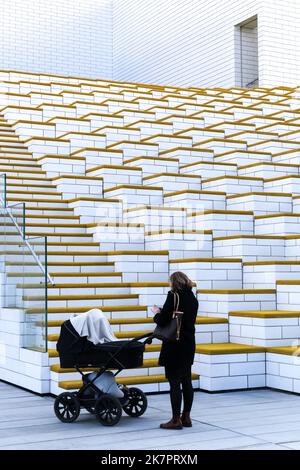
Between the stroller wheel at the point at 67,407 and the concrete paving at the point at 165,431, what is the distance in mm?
58

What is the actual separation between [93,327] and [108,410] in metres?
0.59

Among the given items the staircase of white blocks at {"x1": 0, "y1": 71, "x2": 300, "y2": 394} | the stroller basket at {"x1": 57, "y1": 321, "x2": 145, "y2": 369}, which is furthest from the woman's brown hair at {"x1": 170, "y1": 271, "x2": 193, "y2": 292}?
the staircase of white blocks at {"x1": 0, "y1": 71, "x2": 300, "y2": 394}

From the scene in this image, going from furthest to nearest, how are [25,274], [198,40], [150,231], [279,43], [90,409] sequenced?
[198,40]
[279,43]
[150,231]
[25,274]
[90,409]

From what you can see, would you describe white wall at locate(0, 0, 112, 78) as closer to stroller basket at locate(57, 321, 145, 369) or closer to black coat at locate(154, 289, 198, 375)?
stroller basket at locate(57, 321, 145, 369)

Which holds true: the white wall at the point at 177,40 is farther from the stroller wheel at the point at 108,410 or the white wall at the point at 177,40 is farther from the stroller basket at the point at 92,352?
the stroller wheel at the point at 108,410

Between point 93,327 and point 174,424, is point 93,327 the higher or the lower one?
the higher one

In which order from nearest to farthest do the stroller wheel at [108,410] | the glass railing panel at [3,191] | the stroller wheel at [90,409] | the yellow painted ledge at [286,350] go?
the stroller wheel at [108,410] < the stroller wheel at [90,409] < the yellow painted ledge at [286,350] < the glass railing panel at [3,191]

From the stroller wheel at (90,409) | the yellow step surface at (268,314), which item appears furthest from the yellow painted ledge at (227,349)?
the stroller wheel at (90,409)

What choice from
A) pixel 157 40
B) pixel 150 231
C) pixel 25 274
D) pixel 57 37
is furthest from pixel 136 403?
pixel 57 37

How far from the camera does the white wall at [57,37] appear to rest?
1877 cm

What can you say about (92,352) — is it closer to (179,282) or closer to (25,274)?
(179,282)

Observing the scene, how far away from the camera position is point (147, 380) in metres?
5.91

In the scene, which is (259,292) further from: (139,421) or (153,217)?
(139,421)

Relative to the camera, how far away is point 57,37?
19.5m
